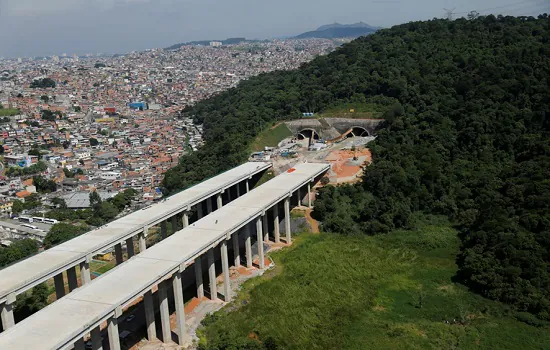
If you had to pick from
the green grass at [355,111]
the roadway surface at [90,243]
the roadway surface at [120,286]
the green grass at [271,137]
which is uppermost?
the green grass at [355,111]

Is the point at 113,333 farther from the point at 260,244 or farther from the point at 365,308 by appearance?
the point at 365,308

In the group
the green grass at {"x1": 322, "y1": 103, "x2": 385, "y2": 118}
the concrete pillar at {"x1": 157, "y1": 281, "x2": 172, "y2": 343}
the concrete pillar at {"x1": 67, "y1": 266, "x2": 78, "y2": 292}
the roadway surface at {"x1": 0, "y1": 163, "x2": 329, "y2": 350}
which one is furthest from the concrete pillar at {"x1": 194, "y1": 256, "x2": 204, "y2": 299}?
the green grass at {"x1": 322, "y1": 103, "x2": 385, "y2": 118}

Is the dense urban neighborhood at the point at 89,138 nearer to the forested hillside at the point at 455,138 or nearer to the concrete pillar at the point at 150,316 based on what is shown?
the forested hillside at the point at 455,138

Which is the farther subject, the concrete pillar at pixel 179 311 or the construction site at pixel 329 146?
the construction site at pixel 329 146

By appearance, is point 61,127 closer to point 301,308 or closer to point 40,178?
point 40,178

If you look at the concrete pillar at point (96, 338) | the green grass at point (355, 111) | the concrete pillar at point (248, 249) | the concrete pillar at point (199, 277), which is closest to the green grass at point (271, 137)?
the green grass at point (355, 111)
